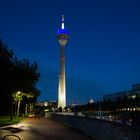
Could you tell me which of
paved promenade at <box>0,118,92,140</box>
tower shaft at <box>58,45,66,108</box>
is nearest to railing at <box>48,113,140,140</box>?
paved promenade at <box>0,118,92,140</box>

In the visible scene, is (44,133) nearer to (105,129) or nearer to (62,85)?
(105,129)

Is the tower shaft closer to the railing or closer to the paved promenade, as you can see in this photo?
the paved promenade

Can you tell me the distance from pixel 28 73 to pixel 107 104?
386ft

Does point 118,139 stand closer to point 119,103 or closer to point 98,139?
point 98,139

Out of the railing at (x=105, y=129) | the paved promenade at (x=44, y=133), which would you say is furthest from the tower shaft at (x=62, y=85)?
the railing at (x=105, y=129)

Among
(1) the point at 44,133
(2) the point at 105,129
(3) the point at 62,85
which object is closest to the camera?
(2) the point at 105,129

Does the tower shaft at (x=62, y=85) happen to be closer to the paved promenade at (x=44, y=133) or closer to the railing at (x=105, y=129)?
the paved promenade at (x=44, y=133)

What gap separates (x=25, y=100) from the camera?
114938 mm

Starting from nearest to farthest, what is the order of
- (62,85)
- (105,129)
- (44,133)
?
(105,129), (44,133), (62,85)

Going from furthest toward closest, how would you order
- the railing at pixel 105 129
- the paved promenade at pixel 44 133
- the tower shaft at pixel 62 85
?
the tower shaft at pixel 62 85 → the paved promenade at pixel 44 133 → the railing at pixel 105 129

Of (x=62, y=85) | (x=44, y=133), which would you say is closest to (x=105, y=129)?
(x=44, y=133)

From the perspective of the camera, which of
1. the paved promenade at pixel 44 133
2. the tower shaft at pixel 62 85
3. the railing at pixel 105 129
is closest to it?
the railing at pixel 105 129

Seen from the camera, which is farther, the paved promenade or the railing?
the paved promenade

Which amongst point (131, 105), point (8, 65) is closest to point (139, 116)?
point (8, 65)
